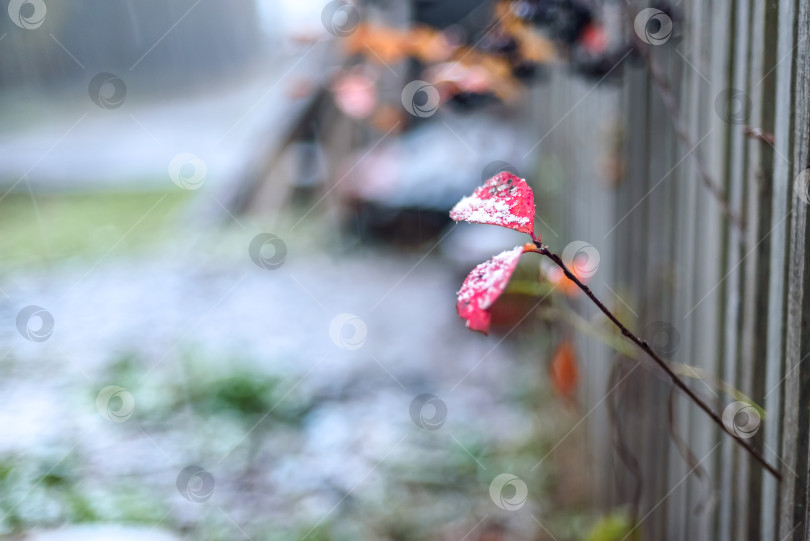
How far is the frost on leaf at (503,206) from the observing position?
2.15 feet

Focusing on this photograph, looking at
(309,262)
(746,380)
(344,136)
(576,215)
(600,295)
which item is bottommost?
(746,380)

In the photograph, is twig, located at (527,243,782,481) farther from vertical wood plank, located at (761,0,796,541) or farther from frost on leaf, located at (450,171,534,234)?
vertical wood plank, located at (761,0,796,541)

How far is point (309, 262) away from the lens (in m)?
5.20

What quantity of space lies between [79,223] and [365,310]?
1873 millimetres

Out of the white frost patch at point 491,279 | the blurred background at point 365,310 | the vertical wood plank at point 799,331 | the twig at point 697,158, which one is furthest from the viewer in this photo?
the blurred background at point 365,310

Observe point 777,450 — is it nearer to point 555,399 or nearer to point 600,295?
point 600,295

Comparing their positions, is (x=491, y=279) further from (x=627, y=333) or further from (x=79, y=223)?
(x=79, y=223)

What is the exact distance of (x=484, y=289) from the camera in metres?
0.61

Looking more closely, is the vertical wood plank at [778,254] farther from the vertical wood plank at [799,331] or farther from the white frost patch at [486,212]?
the white frost patch at [486,212]

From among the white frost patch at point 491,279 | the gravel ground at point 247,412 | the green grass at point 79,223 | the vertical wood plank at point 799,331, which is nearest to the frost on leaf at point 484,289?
the white frost patch at point 491,279

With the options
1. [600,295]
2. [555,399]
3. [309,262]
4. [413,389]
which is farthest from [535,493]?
[309,262]

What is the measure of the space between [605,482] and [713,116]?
1304 mm

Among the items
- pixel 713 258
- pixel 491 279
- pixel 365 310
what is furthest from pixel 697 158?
pixel 365 310

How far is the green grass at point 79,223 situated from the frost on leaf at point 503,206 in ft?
6.08
